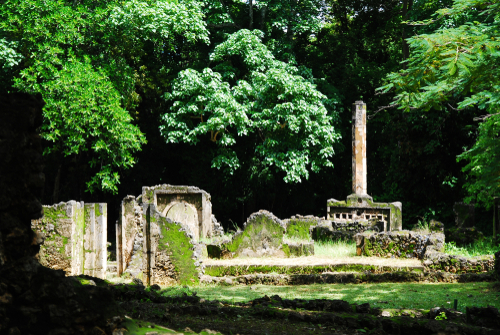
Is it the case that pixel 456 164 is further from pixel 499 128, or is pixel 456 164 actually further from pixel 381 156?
pixel 499 128

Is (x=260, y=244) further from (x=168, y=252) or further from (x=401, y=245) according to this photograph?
(x=401, y=245)

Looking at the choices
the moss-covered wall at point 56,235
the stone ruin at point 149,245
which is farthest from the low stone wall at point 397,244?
the moss-covered wall at point 56,235

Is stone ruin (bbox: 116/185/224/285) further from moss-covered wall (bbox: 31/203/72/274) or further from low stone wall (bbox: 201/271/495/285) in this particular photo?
moss-covered wall (bbox: 31/203/72/274)

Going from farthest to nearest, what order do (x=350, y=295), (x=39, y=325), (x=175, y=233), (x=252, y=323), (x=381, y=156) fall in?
(x=381, y=156) < (x=175, y=233) < (x=350, y=295) < (x=252, y=323) < (x=39, y=325)

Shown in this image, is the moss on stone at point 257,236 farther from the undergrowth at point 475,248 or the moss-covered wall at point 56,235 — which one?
the undergrowth at point 475,248

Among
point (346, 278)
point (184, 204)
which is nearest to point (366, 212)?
point (184, 204)

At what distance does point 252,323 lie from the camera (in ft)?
17.2

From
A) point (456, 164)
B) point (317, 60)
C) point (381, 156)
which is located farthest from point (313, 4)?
point (456, 164)

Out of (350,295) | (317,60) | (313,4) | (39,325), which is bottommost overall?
(350,295)

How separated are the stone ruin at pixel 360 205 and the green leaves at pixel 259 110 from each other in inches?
69.3

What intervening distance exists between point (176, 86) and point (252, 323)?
15.2 m

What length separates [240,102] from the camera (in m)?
19.7

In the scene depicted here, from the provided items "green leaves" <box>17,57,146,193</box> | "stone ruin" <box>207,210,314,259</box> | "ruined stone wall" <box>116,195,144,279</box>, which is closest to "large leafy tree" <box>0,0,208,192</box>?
"green leaves" <box>17,57,146,193</box>

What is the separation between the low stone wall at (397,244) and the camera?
1184 centimetres
